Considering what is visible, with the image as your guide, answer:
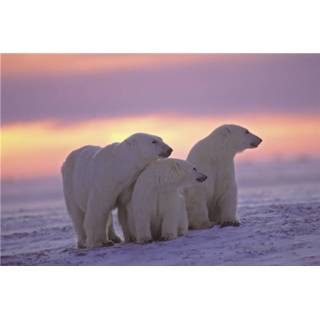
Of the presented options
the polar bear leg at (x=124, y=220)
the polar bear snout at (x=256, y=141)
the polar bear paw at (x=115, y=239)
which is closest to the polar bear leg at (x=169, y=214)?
the polar bear leg at (x=124, y=220)

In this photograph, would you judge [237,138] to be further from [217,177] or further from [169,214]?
[169,214]

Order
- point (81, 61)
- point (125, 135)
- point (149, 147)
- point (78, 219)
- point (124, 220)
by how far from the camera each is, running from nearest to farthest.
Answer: point (149, 147), point (81, 61), point (124, 220), point (125, 135), point (78, 219)

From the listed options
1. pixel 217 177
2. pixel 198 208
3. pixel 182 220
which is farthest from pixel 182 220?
pixel 217 177

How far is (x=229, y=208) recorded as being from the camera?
984 cm

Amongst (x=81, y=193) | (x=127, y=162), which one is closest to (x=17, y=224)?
(x=81, y=193)

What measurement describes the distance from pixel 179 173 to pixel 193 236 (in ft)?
2.08

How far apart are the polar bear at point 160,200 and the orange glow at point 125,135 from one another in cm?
41

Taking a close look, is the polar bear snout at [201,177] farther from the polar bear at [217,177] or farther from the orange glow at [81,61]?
the orange glow at [81,61]

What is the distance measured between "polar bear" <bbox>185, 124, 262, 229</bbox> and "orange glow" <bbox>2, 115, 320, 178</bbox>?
127 mm

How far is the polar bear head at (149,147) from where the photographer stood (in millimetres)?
9359

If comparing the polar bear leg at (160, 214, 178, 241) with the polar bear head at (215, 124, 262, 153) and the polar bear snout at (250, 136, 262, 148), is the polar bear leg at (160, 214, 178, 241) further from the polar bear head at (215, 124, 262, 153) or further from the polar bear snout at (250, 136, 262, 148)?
the polar bear snout at (250, 136, 262, 148)

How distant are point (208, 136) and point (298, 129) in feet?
3.06

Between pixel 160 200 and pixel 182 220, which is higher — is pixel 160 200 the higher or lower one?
the higher one
